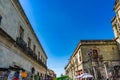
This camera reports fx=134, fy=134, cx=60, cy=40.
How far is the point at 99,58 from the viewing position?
760 inches

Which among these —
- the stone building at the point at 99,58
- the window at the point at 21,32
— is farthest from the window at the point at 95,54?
the window at the point at 21,32

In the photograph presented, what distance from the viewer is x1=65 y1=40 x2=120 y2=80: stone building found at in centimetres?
1873

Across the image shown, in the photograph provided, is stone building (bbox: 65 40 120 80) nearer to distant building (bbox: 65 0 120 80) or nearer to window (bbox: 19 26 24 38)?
distant building (bbox: 65 0 120 80)

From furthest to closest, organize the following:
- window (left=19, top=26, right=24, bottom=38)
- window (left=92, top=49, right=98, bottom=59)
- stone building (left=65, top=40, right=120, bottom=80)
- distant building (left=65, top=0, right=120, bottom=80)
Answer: window (left=92, top=49, right=98, bottom=59) → stone building (left=65, top=40, right=120, bottom=80) → distant building (left=65, top=0, right=120, bottom=80) → window (left=19, top=26, right=24, bottom=38)

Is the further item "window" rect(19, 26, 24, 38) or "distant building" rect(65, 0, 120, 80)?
"distant building" rect(65, 0, 120, 80)

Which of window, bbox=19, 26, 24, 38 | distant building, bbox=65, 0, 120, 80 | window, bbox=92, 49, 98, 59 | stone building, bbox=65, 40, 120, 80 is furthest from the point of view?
window, bbox=92, 49, 98, 59

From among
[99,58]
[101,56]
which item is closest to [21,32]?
[99,58]

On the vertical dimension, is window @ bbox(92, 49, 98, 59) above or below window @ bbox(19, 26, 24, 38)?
below

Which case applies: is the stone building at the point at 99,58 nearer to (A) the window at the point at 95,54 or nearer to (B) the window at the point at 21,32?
(A) the window at the point at 95,54

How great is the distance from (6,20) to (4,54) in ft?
6.40

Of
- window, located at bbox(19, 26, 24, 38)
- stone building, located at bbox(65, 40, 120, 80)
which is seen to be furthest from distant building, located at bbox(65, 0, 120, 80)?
window, located at bbox(19, 26, 24, 38)

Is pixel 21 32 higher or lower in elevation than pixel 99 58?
higher

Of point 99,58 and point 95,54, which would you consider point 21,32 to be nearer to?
point 95,54

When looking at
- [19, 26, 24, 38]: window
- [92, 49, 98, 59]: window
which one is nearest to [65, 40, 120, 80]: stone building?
[92, 49, 98, 59]: window
